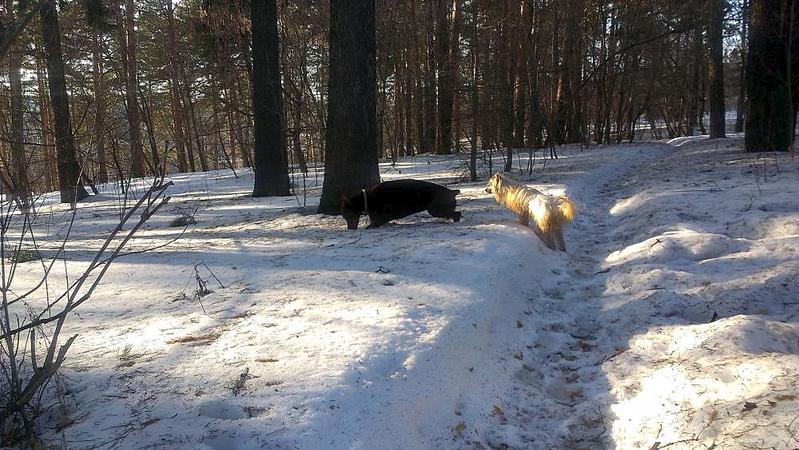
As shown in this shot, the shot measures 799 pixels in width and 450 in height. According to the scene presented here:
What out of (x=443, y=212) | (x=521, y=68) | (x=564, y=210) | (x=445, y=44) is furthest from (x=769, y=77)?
(x=445, y=44)

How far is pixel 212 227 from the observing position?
343 inches

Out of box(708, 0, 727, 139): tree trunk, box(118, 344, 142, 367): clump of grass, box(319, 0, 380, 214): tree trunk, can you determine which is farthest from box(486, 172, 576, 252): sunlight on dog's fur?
box(708, 0, 727, 139): tree trunk

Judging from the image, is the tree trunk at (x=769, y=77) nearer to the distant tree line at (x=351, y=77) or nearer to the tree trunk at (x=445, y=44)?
the distant tree line at (x=351, y=77)

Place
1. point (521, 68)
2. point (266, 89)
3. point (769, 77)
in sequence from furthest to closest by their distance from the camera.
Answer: point (521, 68) < point (266, 89) < point (769, 77)

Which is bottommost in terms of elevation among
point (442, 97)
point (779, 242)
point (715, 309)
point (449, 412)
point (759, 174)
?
point (449, 412)

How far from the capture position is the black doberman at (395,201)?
7047 mm

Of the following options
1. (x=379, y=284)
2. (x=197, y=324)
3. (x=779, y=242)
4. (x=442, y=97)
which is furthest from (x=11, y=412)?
(x=442, y=97)

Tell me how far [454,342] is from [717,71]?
21.3 metres

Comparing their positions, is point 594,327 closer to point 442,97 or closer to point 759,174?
point 759,174

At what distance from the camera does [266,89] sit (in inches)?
441

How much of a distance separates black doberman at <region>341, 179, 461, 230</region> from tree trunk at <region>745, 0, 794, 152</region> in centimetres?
850

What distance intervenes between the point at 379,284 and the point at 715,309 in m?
2.66

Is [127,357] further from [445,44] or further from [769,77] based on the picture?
[445,44]

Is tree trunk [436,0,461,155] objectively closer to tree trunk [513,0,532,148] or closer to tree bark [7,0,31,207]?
tree trunk [513,0,532,148]
